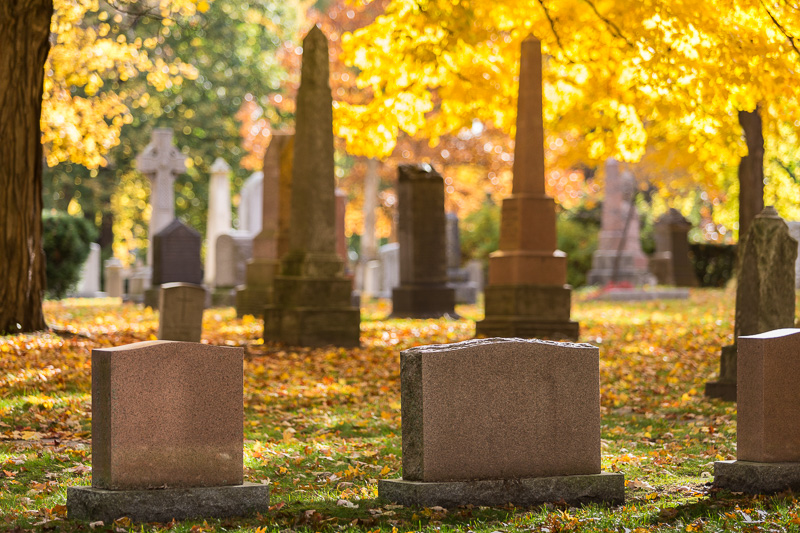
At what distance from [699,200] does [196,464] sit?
142 ft

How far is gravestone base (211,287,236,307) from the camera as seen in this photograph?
24062mm

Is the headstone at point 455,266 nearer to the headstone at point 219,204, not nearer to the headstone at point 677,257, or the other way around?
the headstone at point 219,204

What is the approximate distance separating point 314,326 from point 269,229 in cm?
644

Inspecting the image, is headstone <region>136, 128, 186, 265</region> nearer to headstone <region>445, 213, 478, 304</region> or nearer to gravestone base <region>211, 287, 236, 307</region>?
gravestone base <region>211, 287, 236, 307</region>

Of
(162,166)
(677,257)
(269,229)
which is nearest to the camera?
(269,229)

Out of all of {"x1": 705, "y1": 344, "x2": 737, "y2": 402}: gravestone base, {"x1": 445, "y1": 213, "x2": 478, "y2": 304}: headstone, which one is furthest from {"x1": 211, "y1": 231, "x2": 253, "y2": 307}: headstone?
{"x1": 705, "y1": 344, "x2": 737, "y2": 402}: gravestone base

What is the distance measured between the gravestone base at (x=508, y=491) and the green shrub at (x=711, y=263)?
28.1 metres

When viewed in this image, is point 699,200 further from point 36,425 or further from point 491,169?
point 36,425

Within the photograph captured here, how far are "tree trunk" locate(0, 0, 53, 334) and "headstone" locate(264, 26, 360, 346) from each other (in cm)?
359

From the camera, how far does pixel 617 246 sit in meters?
32.5

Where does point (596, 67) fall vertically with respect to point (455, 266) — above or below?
above

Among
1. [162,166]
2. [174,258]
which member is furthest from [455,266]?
[162,166]

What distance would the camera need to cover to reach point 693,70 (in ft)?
38.8

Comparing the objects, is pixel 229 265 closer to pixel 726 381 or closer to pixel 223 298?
pixel 223 298
